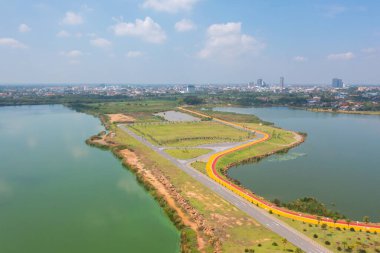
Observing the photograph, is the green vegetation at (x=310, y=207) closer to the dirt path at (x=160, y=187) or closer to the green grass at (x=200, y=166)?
the dirt path at (x=160, y=187)

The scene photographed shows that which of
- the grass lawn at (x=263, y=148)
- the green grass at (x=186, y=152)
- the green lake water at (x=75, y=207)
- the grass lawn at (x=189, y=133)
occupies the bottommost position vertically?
the green lake water at (x=75, y=207)

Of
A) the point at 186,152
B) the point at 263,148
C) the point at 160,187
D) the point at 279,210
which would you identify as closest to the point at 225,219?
the point at 279,210

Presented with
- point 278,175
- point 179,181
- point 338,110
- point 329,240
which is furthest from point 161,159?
point 338,110

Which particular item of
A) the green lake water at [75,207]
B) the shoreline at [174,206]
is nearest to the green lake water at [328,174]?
the shoreline at [174,206]

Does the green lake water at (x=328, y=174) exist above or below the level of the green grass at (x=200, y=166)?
below

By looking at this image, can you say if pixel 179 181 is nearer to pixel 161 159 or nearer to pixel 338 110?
pixel 161 159

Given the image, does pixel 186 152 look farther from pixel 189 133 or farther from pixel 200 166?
pixel 189 133
